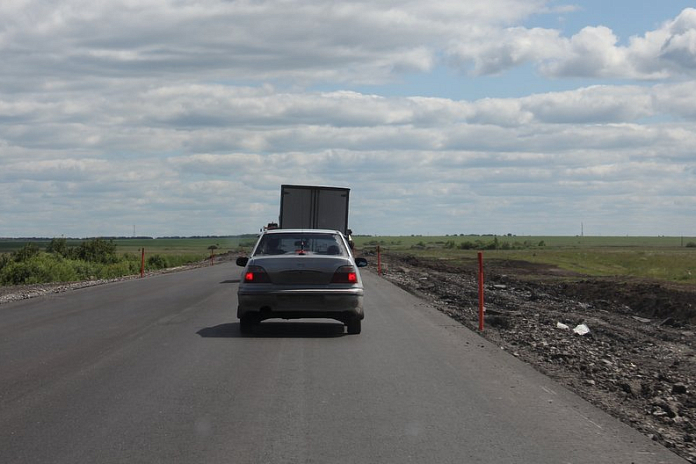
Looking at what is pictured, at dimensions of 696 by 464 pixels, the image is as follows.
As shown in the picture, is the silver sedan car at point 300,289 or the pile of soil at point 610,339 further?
the silver sedan car at point 300,289

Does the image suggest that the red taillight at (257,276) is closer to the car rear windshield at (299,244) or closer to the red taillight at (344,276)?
the car rear windshield at (299,244)

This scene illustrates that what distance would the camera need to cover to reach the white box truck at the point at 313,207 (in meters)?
35.0

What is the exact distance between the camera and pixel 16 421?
331 inches

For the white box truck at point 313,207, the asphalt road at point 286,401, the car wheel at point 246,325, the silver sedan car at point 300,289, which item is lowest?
the asphalt road at point 286,401

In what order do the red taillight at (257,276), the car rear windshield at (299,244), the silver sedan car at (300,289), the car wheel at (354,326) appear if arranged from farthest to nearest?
the car rear windshield at (299,244) < the car wheel at (354,326) < the red taillight at (257,276) < the silver sedan car at (300,289)

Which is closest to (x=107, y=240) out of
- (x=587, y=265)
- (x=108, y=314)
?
(x=587, y=265)

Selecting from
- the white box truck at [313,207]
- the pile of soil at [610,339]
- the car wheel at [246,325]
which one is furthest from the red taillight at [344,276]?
the white box truck at [313,207]

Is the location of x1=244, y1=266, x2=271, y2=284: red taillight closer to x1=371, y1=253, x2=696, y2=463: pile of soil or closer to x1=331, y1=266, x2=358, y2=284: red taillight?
x1=331, y1=266, x2=358, y2=284: red taillight

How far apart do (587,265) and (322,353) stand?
162 feet

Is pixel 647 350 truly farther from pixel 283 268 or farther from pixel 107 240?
pixel 107 240

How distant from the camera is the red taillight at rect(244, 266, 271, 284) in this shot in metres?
15.2

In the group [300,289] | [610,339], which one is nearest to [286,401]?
[300,289]

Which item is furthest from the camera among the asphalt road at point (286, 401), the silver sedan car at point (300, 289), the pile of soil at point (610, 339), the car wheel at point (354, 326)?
the car wheel at point (354, 326)

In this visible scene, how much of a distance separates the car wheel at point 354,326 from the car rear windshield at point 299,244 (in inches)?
46.8
